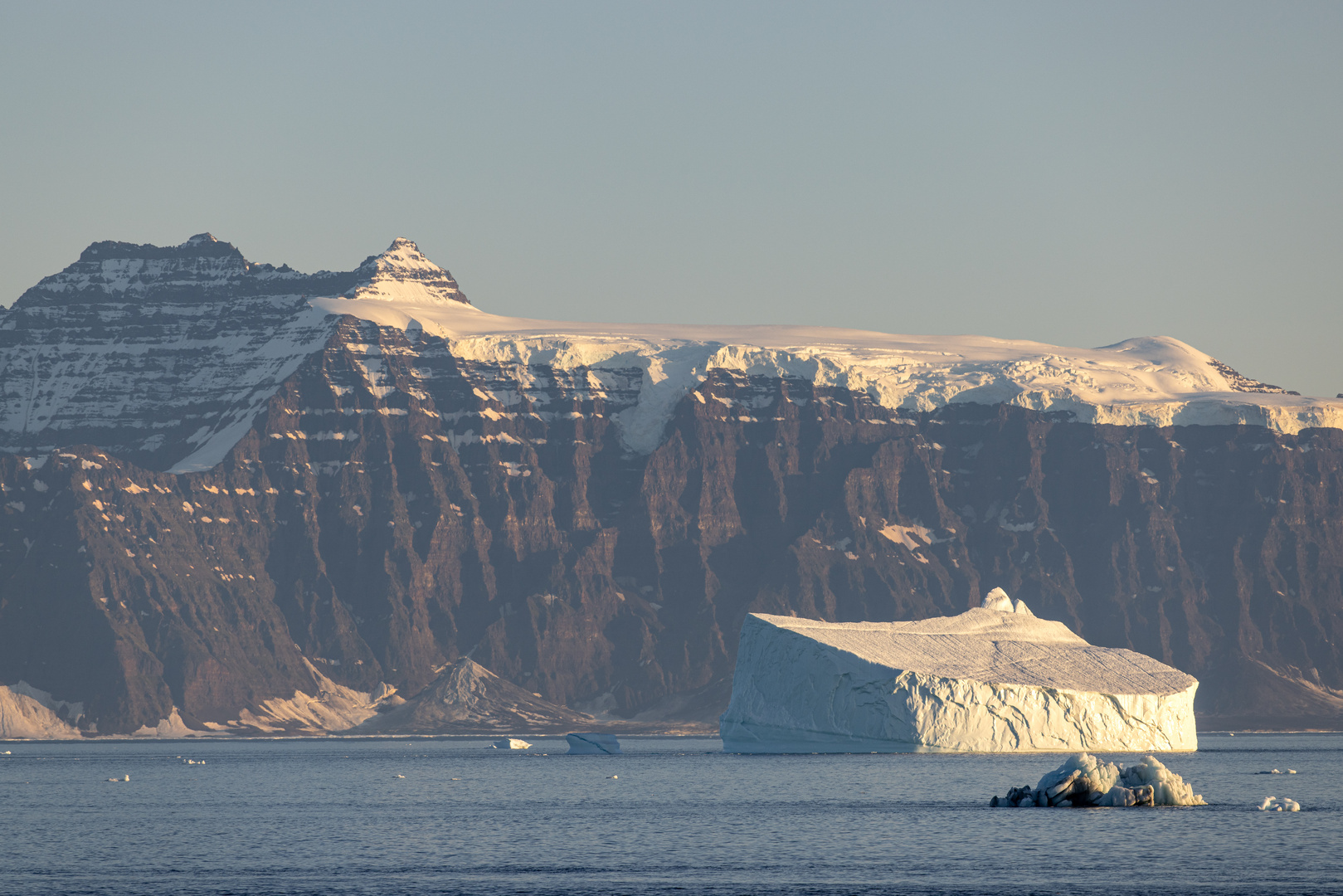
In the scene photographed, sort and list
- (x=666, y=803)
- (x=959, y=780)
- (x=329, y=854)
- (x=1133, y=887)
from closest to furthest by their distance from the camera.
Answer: (x=1133, y=887) < (x=329, y=854) < (x=666, y=803) < (x=959, y=780)

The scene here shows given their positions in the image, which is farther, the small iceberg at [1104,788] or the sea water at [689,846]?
the small iceberg at [1104,788]

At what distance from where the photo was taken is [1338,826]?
146m

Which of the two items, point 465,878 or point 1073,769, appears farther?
point 1073,769

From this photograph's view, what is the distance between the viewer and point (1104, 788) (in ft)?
515

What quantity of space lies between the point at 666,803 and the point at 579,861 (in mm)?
49319

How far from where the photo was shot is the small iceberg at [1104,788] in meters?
156

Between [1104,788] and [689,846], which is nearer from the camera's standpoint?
[689,846]

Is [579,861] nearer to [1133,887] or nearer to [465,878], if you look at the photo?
[465,878]

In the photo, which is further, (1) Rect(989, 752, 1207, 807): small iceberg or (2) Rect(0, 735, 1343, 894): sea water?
(1) Rect(989, 752, 1207, 807): small iceberg

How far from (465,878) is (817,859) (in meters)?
21.5

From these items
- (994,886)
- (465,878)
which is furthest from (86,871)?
(994,886)

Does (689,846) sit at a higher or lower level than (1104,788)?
lower

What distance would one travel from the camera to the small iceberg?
156 metres

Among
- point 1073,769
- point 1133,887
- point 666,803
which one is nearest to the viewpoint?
point 1133,887
